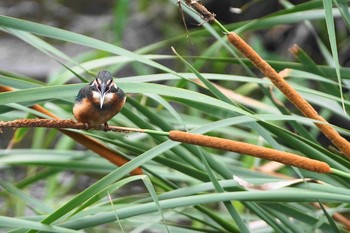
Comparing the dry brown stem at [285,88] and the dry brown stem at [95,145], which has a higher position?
the dry brown stem at [95,145]

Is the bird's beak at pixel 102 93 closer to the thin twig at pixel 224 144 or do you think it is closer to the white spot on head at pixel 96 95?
the white spot on head at pixel 96 95

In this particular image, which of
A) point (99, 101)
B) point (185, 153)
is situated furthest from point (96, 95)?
point (185, 153)

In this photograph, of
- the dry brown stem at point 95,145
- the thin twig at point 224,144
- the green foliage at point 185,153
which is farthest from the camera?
the dry brown stem at point 95,145

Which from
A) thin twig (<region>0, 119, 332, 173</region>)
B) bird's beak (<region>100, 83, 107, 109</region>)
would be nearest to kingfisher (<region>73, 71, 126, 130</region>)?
bird's beak (<region>100, 83, 107, 109</region>)

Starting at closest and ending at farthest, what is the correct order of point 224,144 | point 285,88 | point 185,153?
point 224,144
point 285,88
point 185,153

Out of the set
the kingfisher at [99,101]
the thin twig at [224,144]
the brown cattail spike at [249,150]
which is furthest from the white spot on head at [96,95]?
the brown cattail spike at [249,150]

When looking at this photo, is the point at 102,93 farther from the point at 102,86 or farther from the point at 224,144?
the point at 224,144
